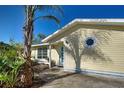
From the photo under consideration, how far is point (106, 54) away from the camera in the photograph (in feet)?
37.0

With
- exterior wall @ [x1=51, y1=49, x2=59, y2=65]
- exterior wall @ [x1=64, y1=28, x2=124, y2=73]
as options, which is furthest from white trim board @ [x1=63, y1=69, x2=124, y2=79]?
exterior wall @ [x1=51, y1=49, x2=59, y2=65]

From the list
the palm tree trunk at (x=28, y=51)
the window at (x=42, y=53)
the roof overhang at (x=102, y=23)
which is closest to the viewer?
the palm tree trunk at (x=28, y=51)

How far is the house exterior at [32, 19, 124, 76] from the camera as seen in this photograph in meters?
10.9

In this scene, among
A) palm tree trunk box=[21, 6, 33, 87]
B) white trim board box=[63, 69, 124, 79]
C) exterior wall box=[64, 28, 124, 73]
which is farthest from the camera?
exterior wall box=[64, 28, 124, 73]

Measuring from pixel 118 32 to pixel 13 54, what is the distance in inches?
224

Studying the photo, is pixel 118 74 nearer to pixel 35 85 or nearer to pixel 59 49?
pixel 35 85

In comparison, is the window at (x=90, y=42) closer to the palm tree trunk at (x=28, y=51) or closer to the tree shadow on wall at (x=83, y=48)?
the tree shadow on wall at (x=83, y=48)

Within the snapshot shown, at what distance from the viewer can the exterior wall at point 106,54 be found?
1086 cm

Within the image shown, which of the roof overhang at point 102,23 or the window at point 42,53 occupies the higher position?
the roof overhang at point 102,23

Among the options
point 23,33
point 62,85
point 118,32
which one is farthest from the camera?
point 118,32

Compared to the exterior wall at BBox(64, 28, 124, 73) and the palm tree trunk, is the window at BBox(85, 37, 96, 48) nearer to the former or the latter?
the exterior wall at BBox(64, 28, 124, 73)

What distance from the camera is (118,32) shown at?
430 inches

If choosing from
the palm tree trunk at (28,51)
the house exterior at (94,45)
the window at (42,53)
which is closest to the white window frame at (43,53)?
the window at (42,53)
